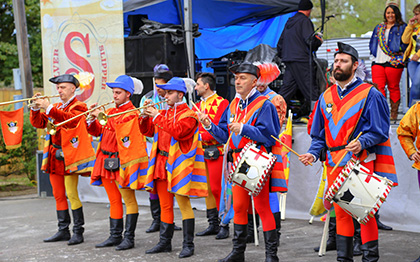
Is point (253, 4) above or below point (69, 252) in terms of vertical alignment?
above

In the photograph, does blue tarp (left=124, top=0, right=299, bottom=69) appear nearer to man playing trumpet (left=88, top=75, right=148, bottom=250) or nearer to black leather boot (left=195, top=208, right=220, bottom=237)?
man playing trumpet (left=88, top=75, right=148, bottom=250)

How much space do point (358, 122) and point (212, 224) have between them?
2.94 m

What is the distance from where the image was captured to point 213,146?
694cm

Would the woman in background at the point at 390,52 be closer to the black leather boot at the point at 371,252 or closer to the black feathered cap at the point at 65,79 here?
the black leather boot at the point at 371,252

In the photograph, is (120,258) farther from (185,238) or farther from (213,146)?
(213,146)

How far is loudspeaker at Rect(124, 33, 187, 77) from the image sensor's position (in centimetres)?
989

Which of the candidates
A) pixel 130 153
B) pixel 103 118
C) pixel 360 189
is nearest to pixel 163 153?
pixel 130 153

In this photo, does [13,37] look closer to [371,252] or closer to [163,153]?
[163,153]

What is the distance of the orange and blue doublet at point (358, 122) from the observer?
4.68 meters

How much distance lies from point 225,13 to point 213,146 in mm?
5287

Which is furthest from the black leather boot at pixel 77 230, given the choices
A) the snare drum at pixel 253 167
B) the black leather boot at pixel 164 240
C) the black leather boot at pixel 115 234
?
the snare drum at pixel 253 167

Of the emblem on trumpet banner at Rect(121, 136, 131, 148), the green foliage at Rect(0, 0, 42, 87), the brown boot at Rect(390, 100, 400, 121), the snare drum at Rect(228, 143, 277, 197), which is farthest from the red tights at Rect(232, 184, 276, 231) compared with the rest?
the green foliage at Rect(0, 0, 42, 87)

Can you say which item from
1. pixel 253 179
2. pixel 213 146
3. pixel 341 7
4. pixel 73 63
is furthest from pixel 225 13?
pixel 341 7

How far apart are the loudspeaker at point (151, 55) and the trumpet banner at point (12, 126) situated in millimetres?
3242
